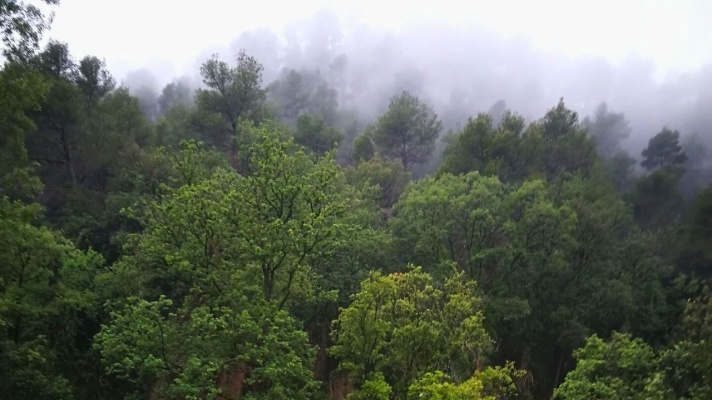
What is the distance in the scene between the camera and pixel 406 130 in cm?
4766

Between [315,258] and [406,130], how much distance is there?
104 feet

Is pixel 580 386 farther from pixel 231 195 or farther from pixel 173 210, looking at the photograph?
pixel 173 210

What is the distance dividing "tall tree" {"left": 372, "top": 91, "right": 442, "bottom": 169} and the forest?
212mm

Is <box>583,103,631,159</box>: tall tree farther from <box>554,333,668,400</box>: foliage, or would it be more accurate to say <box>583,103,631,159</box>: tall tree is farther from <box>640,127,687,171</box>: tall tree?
<box>554,333,668,400</box>: foliage

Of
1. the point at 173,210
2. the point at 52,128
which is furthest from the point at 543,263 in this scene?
the point at 52,128

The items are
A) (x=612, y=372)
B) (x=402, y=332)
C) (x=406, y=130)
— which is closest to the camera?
(x=402, y=332)

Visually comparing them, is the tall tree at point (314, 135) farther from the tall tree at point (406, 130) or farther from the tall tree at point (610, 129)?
the tall tree at point (610, 129)

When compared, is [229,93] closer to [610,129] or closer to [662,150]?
[662,150]

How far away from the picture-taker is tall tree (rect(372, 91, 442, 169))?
47.0 m

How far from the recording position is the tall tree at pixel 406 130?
1850 inches

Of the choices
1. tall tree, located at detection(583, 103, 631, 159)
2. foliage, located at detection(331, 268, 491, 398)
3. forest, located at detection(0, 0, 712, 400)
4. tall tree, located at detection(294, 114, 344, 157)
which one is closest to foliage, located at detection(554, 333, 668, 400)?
forest, located at detection(0, 0, 712, 400)

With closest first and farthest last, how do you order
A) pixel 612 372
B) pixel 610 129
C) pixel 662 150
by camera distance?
pixel 612 372
pixel 662 150
pixel 610 129

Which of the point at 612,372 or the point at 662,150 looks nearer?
the point at 612,372

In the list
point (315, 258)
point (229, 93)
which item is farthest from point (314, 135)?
point (315, 258)
